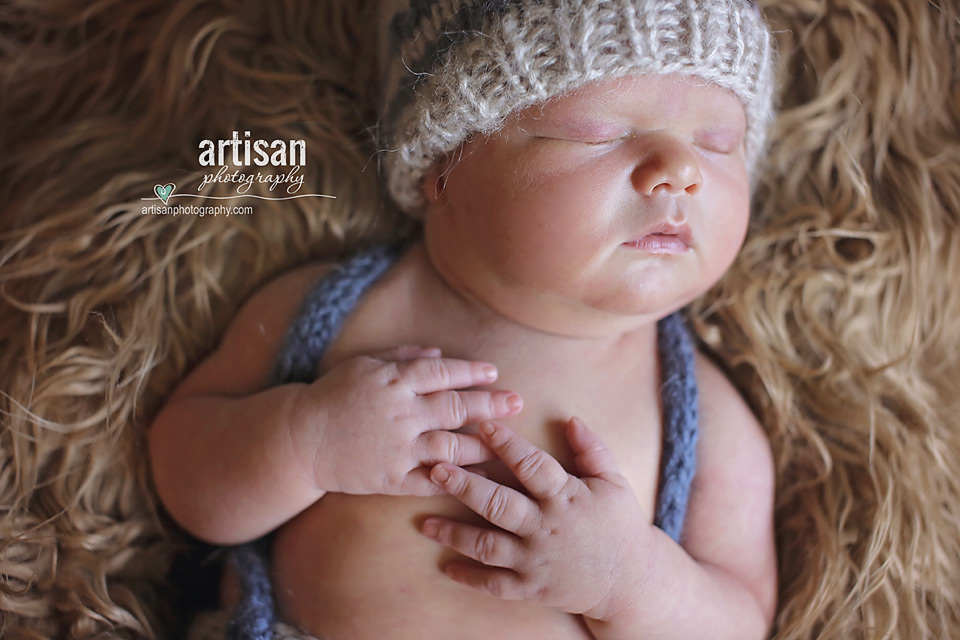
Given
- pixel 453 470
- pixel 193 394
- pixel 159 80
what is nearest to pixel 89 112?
pixel 159 80

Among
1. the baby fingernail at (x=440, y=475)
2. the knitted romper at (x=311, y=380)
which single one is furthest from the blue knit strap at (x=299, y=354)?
the baby fingernail at (x=440, y=475)

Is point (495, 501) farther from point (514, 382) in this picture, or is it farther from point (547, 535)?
point (514, 382)

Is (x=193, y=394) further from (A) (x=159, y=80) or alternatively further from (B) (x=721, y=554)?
(B) (x=721, y=554)

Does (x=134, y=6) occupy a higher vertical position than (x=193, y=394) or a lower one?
higher

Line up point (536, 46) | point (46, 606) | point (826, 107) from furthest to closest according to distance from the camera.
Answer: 1. point (826, 107)
2. point (46, 606)
3. point (536, 46)

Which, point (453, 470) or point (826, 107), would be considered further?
point (826, 107)

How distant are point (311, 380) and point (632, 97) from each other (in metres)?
0.59

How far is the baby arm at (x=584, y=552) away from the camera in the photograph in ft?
3.55

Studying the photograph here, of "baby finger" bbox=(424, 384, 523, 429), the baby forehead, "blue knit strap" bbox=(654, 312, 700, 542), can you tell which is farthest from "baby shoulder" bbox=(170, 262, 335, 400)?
"blue knit strap" bbox=(654, 312, 700, 542)

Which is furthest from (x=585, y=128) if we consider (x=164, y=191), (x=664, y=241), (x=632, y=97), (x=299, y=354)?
(x=164, y=191)

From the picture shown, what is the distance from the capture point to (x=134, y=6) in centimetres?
146

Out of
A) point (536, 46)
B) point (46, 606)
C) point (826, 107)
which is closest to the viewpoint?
point (536, 46)

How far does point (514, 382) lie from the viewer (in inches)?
47.8

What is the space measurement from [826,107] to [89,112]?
4.04 ft
